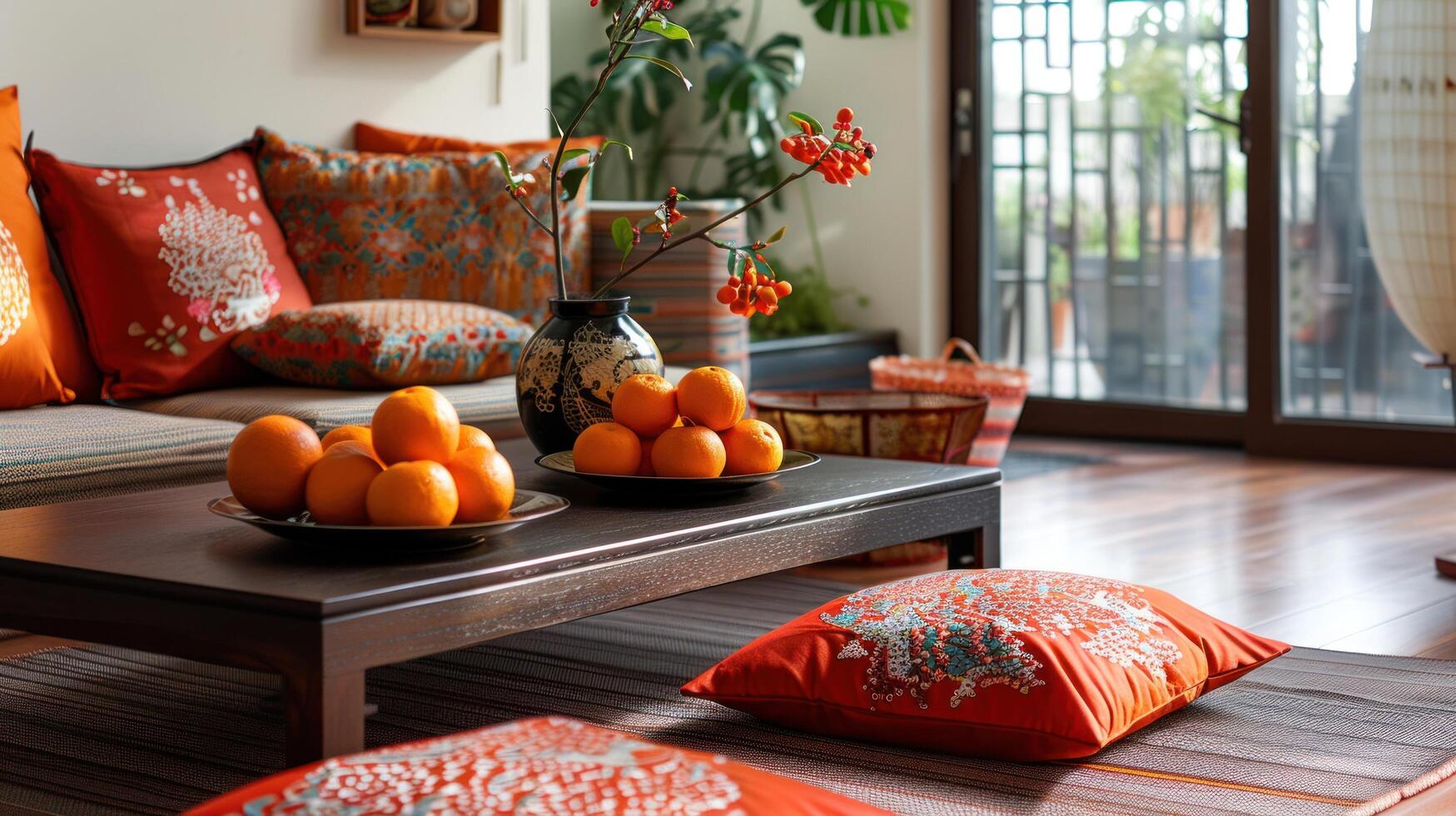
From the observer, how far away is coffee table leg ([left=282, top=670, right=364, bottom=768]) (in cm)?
138

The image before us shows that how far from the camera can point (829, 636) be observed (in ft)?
6.08

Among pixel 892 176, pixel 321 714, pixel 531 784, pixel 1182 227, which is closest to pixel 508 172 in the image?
pixel 321 714

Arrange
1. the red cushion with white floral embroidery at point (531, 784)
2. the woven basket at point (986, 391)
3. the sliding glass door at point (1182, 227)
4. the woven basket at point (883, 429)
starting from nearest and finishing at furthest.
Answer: the red cushion with white floral embroidery at point (531, 784), the woven basket at point (883, 429), the woven basket at point (986, 391), the sliding glass door at point (1182, 227)

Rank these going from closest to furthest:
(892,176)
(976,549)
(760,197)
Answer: (760,197), (976,549), (892,176)

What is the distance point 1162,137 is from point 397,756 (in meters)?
4.18

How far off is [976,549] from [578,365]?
63 centimetres

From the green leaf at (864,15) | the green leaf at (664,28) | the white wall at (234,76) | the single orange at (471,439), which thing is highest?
the green leaf at (864,15)

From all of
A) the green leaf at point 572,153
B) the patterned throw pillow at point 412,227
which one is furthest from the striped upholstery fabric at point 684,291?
the green leaf at point 572,153

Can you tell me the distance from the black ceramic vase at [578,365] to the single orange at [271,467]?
1.78 feet

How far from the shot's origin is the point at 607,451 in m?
1.93

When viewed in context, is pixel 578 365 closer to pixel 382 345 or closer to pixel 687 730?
pixel 687 730

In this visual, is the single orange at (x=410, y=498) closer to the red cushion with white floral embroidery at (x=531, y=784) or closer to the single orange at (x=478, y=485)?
the single orange at (x=478, y=485)

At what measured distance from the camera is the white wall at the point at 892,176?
17.8 feet

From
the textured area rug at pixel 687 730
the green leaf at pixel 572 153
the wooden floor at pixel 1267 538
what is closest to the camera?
the textured area rug at pixel 687 730
